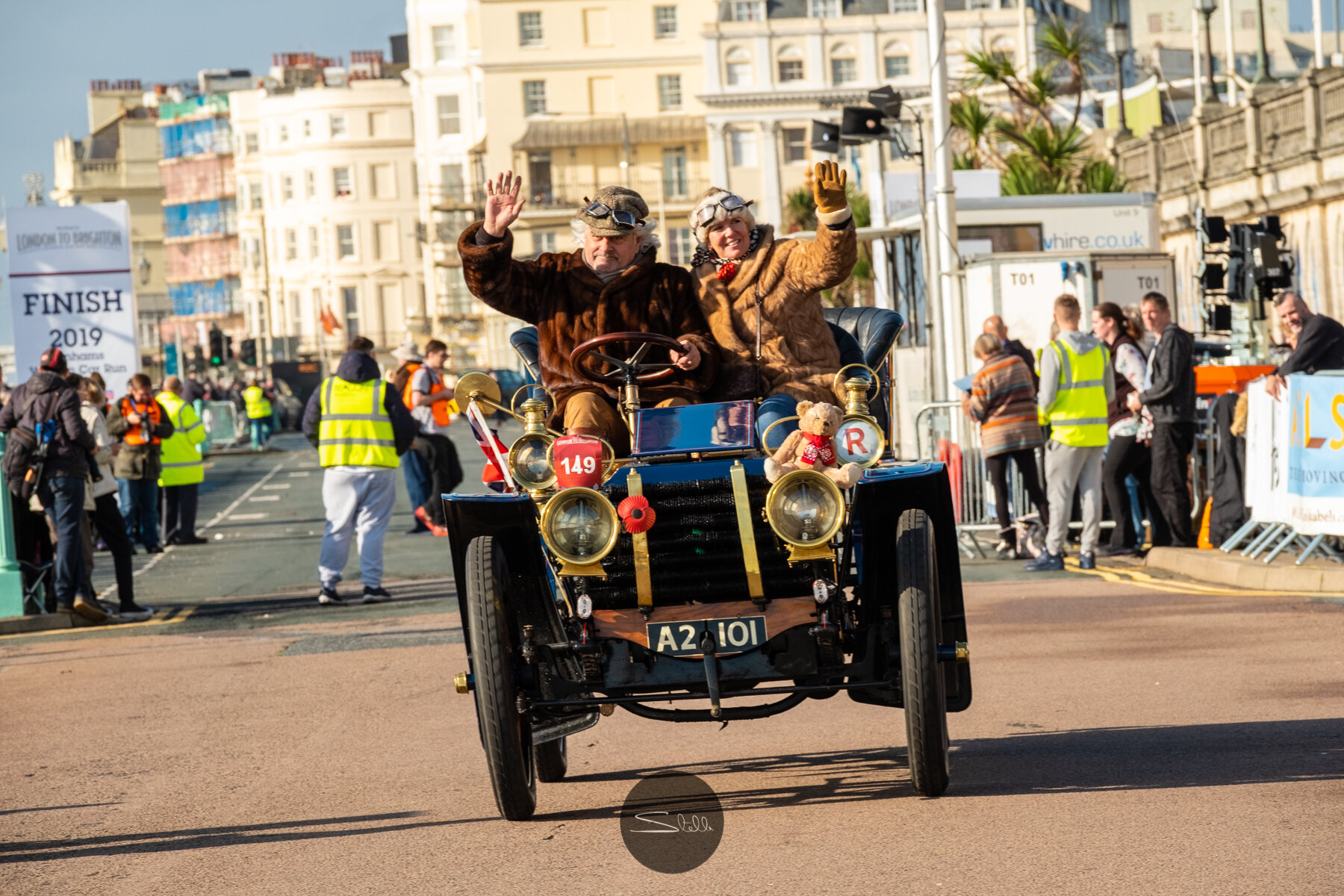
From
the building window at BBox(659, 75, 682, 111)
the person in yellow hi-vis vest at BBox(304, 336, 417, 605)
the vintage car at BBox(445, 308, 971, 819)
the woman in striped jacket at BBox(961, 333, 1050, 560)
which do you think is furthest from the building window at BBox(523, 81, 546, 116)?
the vintage car at BBox(445, 308, 971, 819)

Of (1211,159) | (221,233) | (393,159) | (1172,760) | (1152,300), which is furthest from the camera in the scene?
(221,233)

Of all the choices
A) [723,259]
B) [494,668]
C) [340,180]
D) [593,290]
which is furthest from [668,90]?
[494,668]

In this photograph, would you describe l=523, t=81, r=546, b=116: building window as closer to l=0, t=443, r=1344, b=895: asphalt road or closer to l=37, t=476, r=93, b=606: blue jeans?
l=37, t=476, r=93, b=606: blue jeans

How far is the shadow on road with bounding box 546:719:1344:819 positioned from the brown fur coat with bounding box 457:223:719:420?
1498 mm

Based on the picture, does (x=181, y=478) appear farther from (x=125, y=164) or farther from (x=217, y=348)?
(x=125, y=164)

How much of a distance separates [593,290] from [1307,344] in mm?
7598

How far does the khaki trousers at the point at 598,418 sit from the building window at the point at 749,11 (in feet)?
263

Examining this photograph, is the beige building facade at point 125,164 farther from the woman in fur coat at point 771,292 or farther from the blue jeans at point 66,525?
the woman in fur coat at point 771,292

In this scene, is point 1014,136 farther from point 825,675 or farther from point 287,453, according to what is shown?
point 825,675

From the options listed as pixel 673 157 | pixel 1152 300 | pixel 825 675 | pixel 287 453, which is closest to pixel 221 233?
pixel 673 157

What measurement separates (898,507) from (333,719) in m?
3.75

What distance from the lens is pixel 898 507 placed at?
6.81 metres

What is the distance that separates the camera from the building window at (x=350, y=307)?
107938 mm

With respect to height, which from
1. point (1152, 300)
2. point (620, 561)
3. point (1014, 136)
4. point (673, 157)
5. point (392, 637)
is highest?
point (673, 157)
